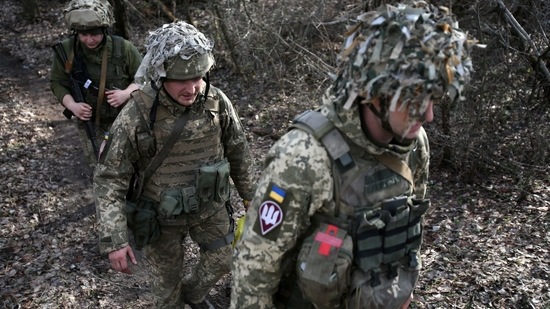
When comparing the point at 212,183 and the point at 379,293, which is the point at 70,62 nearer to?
the point at 212,183

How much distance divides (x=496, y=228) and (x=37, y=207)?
5334 mm

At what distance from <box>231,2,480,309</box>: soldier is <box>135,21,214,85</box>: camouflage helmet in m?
1.36

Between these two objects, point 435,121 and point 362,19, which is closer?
point 362,19

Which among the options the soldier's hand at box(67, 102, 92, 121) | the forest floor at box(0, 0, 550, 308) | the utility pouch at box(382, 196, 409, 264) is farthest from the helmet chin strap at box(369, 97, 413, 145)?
the soldier's hand at box(67, 102, 92, 121)

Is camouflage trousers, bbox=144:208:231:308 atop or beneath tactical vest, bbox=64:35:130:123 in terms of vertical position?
beneath

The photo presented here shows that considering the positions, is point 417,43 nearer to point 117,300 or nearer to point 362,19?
point 362,19

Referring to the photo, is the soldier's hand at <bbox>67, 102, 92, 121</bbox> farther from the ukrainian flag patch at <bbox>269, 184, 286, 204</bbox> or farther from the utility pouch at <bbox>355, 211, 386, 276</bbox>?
the utility pouch at <bbox>355, 211, 386, 276</bbox>

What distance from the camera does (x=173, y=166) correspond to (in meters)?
3.63

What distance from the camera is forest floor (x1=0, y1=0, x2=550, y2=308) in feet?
15.4

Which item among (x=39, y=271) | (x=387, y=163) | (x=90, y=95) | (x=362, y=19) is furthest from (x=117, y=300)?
(x=362, y=19)

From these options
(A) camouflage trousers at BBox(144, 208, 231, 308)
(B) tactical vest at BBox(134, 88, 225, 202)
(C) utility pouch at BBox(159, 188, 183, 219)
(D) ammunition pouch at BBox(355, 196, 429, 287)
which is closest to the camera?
(D) ammunition pouch at BBox(355, 196, 429, 287)

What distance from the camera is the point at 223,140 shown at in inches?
152

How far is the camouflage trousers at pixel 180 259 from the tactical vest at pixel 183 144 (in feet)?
1.16

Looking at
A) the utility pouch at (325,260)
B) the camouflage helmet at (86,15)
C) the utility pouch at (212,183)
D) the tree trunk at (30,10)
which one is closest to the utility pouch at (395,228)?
the utility pouch at (325,260)
